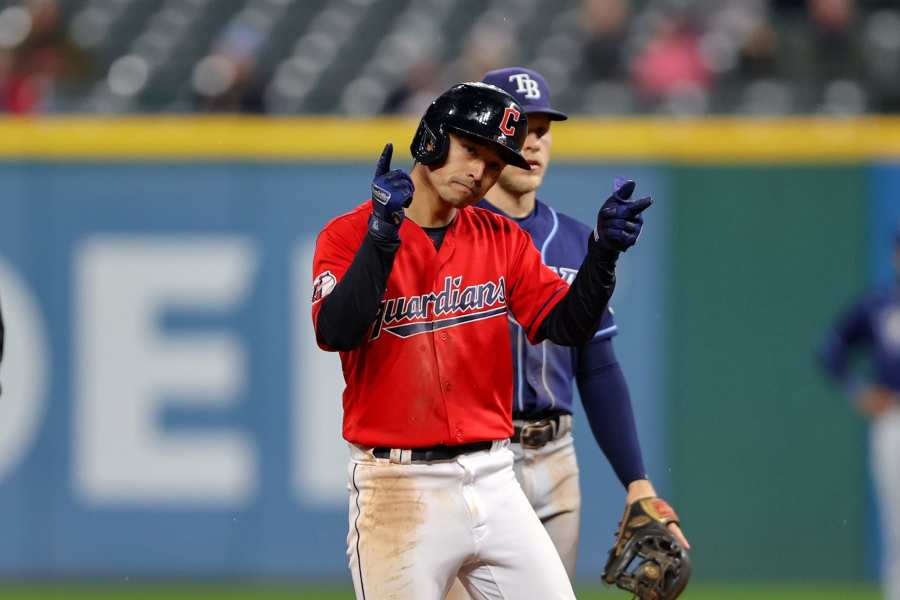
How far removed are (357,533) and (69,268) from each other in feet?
19.1

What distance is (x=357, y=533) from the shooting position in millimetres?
4211

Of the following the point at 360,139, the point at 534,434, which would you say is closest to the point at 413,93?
the point at 360,139

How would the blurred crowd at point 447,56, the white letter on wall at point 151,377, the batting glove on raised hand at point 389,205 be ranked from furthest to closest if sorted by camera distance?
the blurred crowd at point 447,56 < the white letter on wall at point 151,377 < the batting glove on raised hand at point 389,205

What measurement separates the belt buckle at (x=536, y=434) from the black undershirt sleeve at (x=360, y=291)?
3.77 ft

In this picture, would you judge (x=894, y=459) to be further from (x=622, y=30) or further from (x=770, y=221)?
(x=622, y=30)

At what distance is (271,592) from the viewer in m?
9.27

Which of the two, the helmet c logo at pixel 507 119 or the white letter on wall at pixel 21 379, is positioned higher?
the helmet c logo at pixel 507 119

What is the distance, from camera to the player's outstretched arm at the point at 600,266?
4152 millimetres

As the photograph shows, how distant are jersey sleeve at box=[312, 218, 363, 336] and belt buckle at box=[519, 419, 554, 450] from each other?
110 centimetres

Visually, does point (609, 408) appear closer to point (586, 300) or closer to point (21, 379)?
point (586, 300)

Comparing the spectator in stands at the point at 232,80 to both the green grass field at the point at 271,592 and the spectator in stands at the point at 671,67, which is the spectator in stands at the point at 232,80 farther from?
the green grass field at the point at 271,592

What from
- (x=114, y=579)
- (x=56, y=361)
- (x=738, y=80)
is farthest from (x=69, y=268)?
(x=738, y=80)

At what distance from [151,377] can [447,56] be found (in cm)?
356

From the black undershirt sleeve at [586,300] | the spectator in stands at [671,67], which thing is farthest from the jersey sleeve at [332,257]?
the spectator in stands at [671,67]
